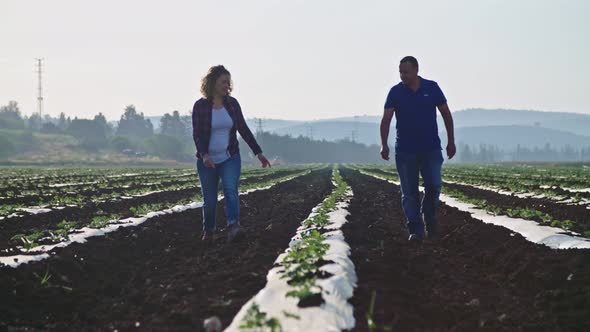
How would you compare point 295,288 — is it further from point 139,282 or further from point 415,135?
point 415,135

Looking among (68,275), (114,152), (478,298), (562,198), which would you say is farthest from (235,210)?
(114,152)

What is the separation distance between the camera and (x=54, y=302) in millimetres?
4988

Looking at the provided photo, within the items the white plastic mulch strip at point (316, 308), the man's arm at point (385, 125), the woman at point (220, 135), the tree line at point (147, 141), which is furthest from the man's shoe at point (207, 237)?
the tree line at point (147, 141)

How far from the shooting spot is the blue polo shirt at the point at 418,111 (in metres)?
7.21

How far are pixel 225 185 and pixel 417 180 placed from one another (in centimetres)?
240

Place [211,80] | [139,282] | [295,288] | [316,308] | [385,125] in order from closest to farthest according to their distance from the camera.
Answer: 1. [316,308]
2. [295,288]
3. [139,282]
4. [211,80]
5. [385,125]

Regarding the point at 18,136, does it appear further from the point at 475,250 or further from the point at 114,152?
the point at 475,250

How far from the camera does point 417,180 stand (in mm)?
7430

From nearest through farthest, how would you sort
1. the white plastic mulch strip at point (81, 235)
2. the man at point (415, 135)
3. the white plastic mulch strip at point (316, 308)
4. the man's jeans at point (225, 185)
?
the white plastic mulch strip at point (316, 308) < the white plastic mulch strip at point (81, 235) < the man at point (415, 135) < the man's jeans at point (225, 185)

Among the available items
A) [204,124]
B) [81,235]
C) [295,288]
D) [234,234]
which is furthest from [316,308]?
[81,235]

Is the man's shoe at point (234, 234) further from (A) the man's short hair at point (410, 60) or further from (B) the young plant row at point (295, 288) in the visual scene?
(A) the man's short hair at point (410, 60)

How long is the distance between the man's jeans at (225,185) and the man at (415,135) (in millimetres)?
1876

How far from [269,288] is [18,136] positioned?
10560cm

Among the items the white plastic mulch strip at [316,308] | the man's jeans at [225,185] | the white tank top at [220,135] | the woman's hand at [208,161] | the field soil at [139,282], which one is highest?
the white tank top at [220,135]
